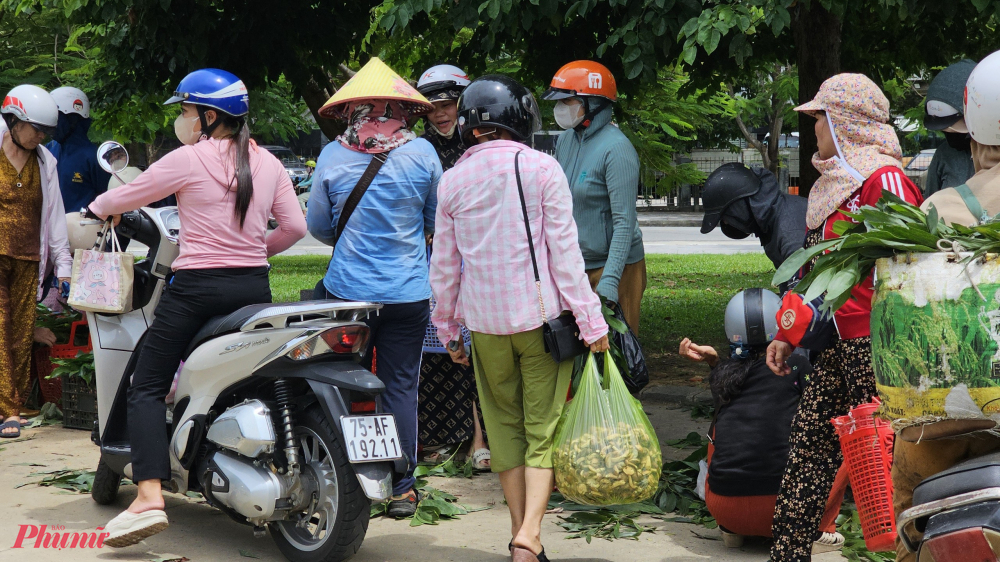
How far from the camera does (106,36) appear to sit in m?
8.25

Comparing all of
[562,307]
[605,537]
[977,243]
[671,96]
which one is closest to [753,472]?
[605,537]

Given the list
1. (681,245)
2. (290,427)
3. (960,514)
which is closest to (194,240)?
(290,427)

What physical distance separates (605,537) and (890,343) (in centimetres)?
232

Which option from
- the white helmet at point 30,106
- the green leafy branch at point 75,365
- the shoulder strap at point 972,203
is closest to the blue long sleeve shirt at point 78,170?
the white helmet at point 30,106

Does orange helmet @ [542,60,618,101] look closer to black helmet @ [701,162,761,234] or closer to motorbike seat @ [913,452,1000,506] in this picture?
black helmet @ [701,162,761,234]

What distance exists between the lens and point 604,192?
5.10m

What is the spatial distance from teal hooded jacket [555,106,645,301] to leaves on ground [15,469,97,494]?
2779mm

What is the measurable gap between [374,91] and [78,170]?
335cm

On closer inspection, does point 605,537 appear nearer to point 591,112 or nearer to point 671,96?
point 591,112

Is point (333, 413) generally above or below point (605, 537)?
above

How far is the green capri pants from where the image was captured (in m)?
3.96

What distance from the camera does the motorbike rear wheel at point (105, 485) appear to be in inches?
189

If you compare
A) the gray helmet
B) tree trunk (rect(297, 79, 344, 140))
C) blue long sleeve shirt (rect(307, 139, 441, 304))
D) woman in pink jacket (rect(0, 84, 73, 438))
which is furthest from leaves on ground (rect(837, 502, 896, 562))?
tree trunk (rect(297, 79, 344, 140))

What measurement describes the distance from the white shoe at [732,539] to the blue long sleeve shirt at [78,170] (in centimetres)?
487
